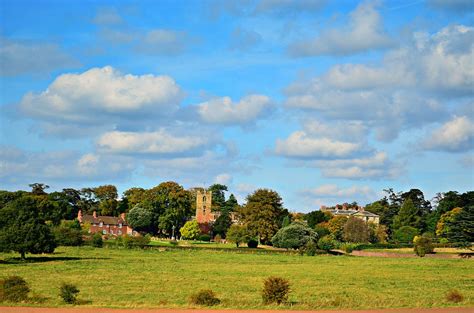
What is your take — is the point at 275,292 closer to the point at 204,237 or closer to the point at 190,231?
the point at 190,231

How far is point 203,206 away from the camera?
152625 mm

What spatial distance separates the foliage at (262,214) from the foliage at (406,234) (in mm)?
29558

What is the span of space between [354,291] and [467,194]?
103515mm

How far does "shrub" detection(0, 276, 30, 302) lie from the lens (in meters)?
26.7

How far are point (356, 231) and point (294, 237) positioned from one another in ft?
95.9

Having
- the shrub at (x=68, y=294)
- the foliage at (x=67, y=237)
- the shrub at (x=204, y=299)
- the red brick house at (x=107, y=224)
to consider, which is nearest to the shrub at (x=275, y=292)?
the shrub at (x=204, y=299)

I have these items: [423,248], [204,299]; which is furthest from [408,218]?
[204,299]

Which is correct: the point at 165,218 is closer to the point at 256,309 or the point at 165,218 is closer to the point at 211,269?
the point at 211,269

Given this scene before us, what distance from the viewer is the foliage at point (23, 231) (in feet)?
180

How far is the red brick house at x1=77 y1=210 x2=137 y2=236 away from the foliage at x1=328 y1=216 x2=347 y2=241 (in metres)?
39.7

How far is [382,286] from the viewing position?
3694 centimetres

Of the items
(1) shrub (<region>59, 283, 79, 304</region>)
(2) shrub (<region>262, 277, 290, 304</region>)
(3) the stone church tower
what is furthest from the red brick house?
(2) shrub (<region>262, 277, 290, 304</region>)

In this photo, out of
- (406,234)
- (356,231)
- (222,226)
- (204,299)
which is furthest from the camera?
(222,226)

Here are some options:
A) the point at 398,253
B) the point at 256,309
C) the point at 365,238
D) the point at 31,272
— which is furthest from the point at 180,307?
the point at 365,238
